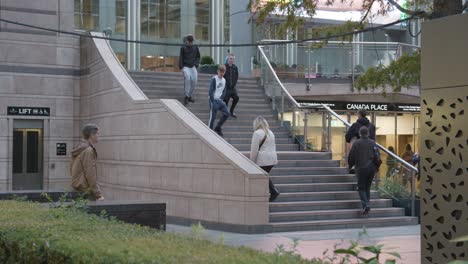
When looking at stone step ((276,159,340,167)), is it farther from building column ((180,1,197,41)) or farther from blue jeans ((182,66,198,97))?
building column ((180,1,197,41))

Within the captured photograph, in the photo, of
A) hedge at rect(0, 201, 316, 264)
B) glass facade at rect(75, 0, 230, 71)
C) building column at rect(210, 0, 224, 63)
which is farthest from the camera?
building column at rect(210, 0, 224, 63)

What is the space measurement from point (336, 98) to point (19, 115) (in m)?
10.7

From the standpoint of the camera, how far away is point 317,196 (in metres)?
16.3

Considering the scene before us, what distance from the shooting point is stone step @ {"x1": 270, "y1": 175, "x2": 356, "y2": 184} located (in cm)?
1680

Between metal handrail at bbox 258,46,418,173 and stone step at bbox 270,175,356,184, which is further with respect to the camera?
metal handrail at bbox 258,46,418,173

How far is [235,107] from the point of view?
2130 cm

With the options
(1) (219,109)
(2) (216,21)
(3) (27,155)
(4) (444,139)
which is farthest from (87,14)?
(4) (444,139)

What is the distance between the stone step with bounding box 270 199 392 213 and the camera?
50.4 feet

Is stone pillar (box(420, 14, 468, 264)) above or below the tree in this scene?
below

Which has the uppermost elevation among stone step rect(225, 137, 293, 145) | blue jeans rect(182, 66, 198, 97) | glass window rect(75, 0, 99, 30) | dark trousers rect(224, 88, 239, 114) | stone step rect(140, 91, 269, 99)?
glass window rect(75, 0, 99, 30)

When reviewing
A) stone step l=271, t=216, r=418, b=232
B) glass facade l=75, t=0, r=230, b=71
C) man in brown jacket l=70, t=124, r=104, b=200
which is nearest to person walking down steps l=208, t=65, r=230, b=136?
stone step l=271, t=216, r=418, b=232

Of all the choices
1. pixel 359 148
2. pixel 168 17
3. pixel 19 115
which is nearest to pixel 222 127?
pixel 359 148

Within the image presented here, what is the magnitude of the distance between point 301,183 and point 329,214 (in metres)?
1.69

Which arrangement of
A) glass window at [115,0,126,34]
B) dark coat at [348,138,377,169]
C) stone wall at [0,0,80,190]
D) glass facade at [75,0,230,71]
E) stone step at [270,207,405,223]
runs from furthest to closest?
glass window at [115,0,126,34], glass facade at [75,0,230,71], stone wall at [0,0,80,190], dark coat at [348,138,377,169], stone step at [270,207,405,223]
